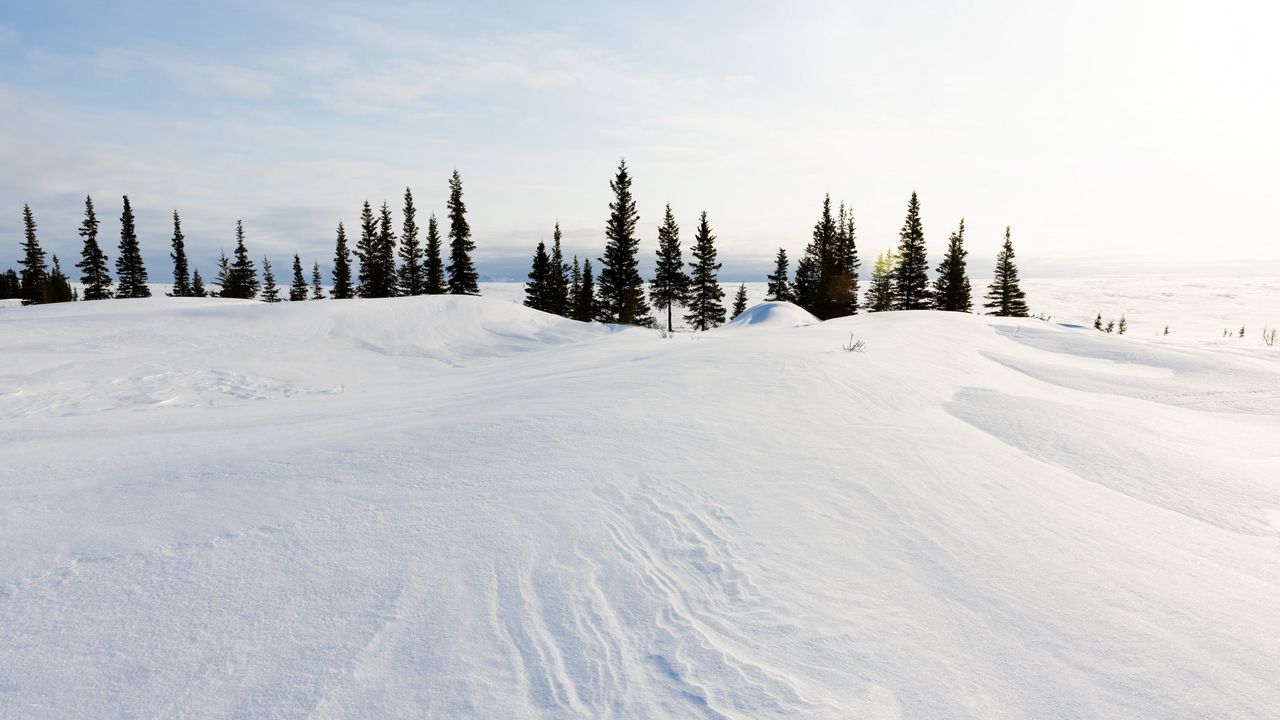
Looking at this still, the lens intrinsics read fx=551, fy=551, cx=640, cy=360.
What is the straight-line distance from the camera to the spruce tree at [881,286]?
50.6 m

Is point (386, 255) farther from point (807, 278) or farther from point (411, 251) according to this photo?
point (807, 278)

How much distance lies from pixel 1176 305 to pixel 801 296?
154ft

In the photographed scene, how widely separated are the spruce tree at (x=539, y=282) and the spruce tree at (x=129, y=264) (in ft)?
113

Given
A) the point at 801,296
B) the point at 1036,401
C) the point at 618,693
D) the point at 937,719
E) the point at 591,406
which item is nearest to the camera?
the point at 937,719

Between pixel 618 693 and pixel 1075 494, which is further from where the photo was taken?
pixel 1075 494

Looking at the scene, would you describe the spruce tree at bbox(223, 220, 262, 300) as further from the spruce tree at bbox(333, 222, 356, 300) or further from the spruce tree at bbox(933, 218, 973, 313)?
the spruce tree at bbox(933, 218, 973, 313)

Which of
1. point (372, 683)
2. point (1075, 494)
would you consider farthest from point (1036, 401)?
point (372, 683)

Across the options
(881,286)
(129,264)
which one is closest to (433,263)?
(129,264)

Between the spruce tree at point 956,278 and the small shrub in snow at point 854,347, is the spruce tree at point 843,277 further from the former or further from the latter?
the small shrub in snow at point 854,347

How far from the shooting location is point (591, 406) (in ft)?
15.8

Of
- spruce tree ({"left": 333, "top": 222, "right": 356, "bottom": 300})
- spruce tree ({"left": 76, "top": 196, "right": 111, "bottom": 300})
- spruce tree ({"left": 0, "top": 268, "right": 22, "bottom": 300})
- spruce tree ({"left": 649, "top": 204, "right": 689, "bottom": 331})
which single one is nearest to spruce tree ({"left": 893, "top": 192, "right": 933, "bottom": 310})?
spruce tree ({"left": 649, "top": 204, "right": 689, "bottom": 331})

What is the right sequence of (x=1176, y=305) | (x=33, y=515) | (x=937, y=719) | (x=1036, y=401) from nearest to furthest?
1. (x=937, y=719)
2. (x=33, y=515)
3. (x=1036, y=401)
4. (x=1176, y=305)

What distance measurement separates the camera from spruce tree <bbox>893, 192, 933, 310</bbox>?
43.0 m

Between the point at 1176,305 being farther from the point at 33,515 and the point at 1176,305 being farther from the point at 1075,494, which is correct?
the point at 33,515
